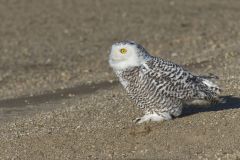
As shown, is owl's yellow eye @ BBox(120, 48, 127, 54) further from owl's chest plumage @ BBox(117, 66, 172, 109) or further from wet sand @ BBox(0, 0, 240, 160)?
wet sand @ BBox(0, 0, 240, 160)

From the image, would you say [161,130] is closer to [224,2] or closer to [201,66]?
[201,66]

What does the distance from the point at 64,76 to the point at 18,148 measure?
26.1ft

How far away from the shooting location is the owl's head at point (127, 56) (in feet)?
35.8

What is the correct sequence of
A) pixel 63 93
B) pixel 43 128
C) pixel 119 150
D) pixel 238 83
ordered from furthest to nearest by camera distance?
pixel 63 93, pixel 238 83, pixel 43 128, pixel 119 150

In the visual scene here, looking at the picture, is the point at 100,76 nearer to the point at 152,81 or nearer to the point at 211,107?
the point at 211,107

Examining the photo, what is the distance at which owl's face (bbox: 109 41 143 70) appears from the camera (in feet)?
35.8

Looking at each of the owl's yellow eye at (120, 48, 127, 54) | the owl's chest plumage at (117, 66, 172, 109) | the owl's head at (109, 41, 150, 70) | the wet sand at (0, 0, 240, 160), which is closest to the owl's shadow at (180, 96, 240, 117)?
the wet sand at (0, 0, 240, 160)

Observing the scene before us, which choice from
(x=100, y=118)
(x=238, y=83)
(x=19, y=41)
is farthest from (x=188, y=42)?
(x=100, y=118)

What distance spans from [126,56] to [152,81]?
448 mm

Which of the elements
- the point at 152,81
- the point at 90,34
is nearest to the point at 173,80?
the point at 152,81

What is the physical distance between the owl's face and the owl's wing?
0.14 m

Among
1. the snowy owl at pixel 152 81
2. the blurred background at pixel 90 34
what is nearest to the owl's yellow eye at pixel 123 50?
the snowy owl at pixel 152 81

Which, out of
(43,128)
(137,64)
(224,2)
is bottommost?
(224,2)

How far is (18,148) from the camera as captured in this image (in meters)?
11.0
